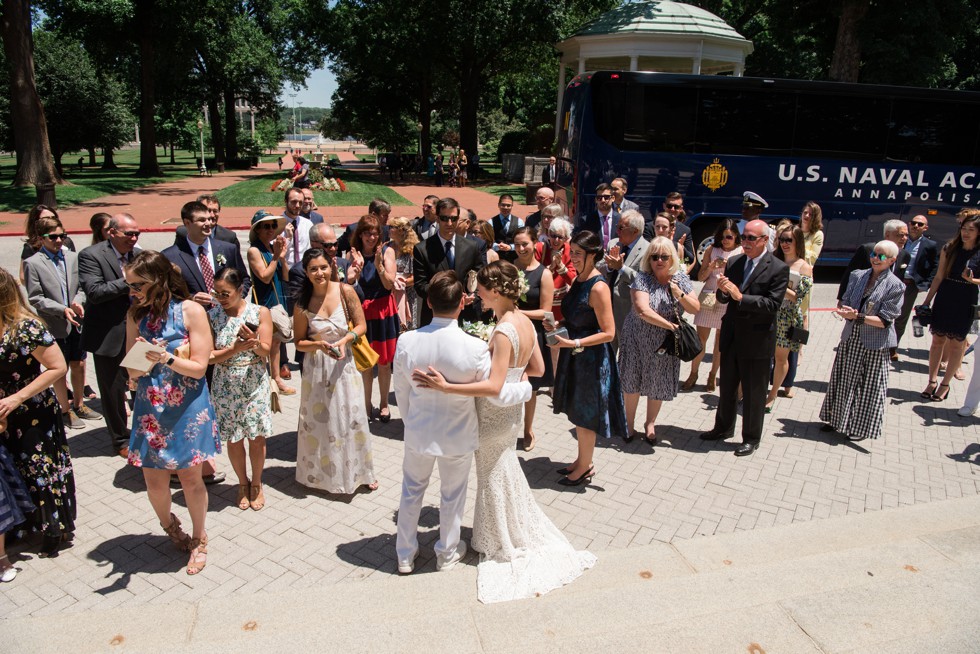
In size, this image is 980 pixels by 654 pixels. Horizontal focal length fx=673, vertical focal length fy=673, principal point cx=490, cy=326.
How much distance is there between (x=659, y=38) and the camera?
20500mm

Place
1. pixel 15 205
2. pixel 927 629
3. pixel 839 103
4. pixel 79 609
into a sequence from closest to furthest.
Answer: pixel 927 629 < pixel 79 609 < pixel 839 103 < pixel 15 205

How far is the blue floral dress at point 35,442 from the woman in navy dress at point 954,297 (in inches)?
313

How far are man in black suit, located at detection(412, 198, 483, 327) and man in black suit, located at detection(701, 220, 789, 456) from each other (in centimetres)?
228

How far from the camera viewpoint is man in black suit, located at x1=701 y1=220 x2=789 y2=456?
544 cm

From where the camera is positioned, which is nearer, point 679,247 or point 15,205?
point 679,247

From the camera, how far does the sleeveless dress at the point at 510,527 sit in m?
3.79

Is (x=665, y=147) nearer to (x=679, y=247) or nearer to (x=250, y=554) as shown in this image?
(x=679, y=247)

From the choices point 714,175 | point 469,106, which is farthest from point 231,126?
point 714,175

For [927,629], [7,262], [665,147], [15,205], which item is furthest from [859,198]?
[15,205]

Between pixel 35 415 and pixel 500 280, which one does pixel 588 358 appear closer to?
pixel 500 280

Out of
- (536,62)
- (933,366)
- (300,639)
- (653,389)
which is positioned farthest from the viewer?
(536,62)

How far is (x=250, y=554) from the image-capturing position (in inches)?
166

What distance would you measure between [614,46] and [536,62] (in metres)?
15.7

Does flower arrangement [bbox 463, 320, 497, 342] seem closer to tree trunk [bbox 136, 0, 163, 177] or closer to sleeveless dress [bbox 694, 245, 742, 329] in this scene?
sleeveless dress [bbox 694, 245, 742, 329]
